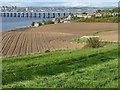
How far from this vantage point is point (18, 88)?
7938 millimetres

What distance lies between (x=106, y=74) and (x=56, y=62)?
4.19 m

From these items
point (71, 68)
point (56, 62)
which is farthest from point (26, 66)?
point (71, 68)

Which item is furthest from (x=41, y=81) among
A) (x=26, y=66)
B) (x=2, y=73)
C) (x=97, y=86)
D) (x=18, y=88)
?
(x=26, y=66)

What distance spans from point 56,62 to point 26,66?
4.10 feet

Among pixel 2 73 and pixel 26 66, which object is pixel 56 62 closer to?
pixel 26 66

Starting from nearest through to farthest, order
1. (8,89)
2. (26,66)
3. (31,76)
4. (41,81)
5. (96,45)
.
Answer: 1. (8,89)
2. (41,81)
3. (31,76)
4. (26,66)
5. (96,45)

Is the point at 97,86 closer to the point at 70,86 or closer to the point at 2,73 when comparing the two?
Result: the point at 70,86

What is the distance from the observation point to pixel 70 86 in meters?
7.98

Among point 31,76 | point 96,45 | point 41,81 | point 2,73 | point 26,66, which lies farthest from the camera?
point 96,45

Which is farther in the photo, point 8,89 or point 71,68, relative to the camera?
point 71,68

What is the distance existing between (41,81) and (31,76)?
1.09m

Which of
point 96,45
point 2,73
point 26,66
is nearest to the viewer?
point 2,73

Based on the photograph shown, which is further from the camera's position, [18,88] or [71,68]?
[71,68]

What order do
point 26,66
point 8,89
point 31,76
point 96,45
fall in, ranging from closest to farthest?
1. point 8,89
2. point 31,76
3. point 26,66
4. point 96,45
